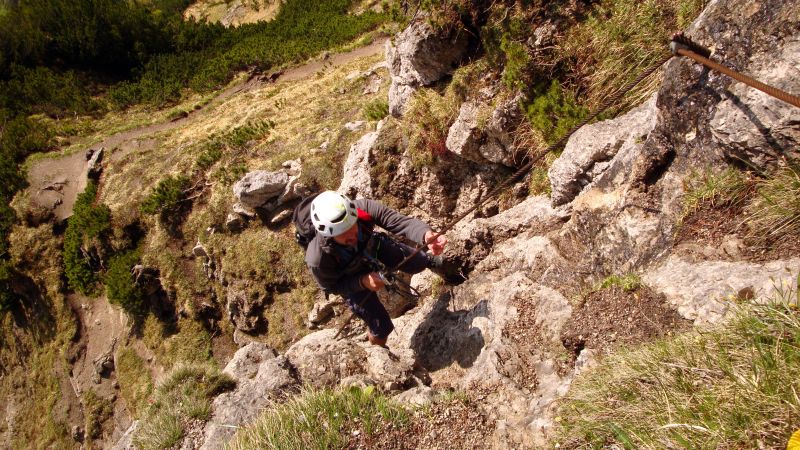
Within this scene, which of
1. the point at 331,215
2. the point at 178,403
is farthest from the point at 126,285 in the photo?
the point at 331,215

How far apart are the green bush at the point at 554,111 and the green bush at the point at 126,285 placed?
13.5m

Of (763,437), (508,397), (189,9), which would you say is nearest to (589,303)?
(508,397)

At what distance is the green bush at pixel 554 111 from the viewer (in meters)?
6.32

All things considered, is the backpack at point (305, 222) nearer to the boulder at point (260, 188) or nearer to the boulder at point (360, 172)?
the boulder at point (360, 172)

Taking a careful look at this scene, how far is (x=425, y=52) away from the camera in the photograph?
845 centimetres

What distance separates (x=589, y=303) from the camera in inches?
168

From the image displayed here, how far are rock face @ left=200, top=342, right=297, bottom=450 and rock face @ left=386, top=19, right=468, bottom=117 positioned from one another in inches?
226

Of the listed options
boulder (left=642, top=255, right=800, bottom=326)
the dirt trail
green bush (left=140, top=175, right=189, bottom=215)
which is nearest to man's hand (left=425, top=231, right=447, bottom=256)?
boulder (left=642, top=255, right=800, bottom=326)

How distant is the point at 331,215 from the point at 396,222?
1.13m

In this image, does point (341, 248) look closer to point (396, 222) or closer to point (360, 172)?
point (396, 222)

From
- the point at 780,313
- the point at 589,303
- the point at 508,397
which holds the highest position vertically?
the point at 780,313

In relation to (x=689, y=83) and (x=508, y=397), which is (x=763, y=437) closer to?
(x=508, y=397)

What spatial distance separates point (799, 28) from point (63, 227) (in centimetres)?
2250

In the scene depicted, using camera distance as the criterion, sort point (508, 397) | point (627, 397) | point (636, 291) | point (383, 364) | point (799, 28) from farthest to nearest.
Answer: point (383, 364), point (508, 397), point (636, 291), point (799, 28), point (627, 397)
